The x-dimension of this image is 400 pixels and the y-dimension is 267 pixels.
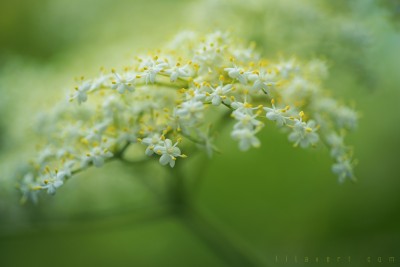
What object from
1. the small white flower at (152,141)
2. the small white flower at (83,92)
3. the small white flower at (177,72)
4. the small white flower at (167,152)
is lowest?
the small white flower at (167,152)

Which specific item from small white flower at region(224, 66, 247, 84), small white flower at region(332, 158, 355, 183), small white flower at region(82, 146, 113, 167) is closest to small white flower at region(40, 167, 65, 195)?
small white flower at region(82, 146, 113, 167)

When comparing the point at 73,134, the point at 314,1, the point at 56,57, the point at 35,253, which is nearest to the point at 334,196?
the point at 314,1

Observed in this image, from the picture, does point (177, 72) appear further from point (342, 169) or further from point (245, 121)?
point (342, 169)

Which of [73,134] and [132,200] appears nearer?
[73,134]

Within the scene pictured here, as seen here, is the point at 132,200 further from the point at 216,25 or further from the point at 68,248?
the point at 216,25

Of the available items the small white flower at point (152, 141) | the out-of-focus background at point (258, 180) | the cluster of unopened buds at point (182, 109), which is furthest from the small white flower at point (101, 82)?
the out-of-focus background at point (258, 180)

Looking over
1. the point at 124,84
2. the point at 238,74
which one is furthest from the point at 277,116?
the point at 124,84

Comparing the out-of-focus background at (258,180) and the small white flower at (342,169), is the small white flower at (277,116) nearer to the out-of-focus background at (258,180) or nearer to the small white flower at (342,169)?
the small white flower at (342,169)
